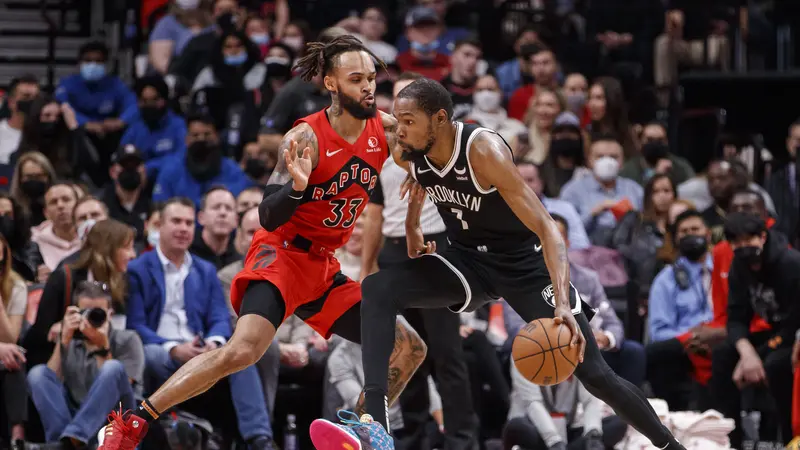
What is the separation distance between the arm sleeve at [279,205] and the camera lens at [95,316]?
2024mm

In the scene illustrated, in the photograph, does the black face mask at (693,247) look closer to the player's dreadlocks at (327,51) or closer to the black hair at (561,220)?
the black hair at (561,220)

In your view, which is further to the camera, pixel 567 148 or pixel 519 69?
pixel 519 69

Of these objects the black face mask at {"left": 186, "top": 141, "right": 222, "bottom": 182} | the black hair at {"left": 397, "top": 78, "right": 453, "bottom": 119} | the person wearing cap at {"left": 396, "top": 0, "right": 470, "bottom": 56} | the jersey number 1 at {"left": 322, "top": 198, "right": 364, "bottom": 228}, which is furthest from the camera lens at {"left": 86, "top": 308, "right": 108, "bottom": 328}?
the person wearing cap at {"left": 396, "top": 0, "right": 470, "bottom": 56}

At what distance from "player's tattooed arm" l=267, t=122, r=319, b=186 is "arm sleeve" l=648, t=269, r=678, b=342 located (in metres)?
4.01

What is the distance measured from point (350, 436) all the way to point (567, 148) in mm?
6059

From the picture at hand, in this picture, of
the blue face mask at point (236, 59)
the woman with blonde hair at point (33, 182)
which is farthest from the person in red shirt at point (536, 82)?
the woman with blonde hair at point (33, 182)

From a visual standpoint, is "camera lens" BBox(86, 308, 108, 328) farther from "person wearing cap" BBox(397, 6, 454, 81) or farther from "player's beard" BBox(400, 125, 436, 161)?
"person wearing cap" BBox(397, 6, 454, 81)

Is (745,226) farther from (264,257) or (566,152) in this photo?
(264,257)

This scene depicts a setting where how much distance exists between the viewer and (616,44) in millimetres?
14367

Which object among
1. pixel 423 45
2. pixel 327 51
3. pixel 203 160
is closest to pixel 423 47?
pixel 423 45

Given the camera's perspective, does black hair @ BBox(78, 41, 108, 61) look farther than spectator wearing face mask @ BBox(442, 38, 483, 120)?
Yes

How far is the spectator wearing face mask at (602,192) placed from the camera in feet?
35.3

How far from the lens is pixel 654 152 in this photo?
11844 millimetres

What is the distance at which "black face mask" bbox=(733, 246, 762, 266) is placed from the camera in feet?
28.9
